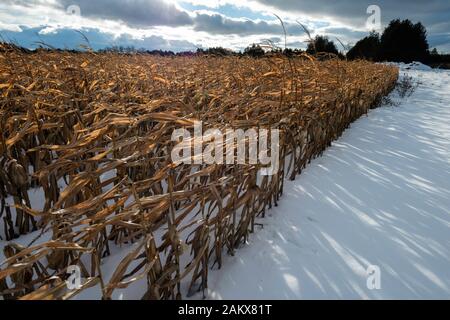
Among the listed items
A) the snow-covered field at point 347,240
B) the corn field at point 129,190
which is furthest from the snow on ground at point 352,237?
the corn field at point 129,190

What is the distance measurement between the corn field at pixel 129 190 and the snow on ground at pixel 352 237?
11 cm

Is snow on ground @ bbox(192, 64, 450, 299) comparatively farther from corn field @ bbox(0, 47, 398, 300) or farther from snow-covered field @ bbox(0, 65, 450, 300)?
corn field @ bbox(0, 47, 398, 300)

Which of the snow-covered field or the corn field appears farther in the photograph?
the snow-covered field

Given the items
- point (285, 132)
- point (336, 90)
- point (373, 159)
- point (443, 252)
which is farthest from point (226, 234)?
point (336, 90)

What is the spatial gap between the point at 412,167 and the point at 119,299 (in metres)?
2.09

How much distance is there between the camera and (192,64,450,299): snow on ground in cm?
104

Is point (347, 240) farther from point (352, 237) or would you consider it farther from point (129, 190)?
point (129, 190)

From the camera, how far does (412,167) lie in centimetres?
221

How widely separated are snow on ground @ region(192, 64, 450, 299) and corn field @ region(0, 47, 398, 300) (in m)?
0.11

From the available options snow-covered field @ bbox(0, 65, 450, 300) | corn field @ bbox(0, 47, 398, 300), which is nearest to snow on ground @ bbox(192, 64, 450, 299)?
snow-covered field @ bbox(0, 65, 450, 300)

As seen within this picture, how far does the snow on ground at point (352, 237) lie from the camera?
1.04m

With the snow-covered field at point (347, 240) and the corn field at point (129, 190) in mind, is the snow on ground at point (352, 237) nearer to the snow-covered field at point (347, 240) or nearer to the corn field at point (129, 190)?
the snow-covered field at point (347, 240)
